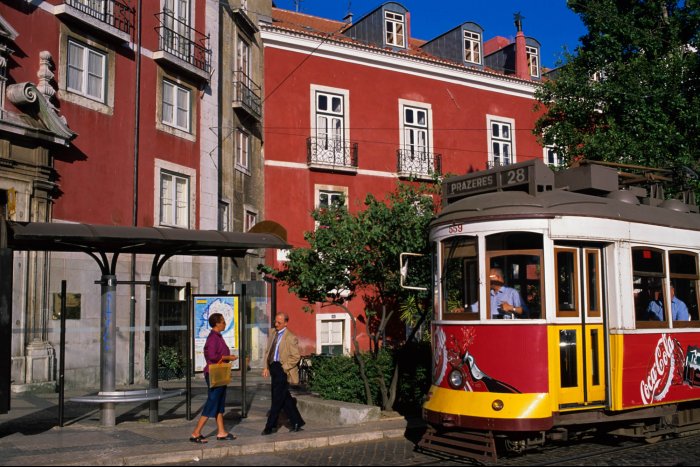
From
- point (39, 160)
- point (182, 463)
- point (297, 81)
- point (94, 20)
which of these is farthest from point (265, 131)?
point (182, 463)

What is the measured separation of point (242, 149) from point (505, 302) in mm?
16137

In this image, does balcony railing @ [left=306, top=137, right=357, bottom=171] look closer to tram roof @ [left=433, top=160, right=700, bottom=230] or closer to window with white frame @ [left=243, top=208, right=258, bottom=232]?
window with white frame @ [left=243, top=208, right=258, bottom=232]

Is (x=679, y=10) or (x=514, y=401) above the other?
(x=679, y=10)

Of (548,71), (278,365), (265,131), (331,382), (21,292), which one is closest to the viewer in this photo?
(278,365)

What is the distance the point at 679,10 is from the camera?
21.4 metres

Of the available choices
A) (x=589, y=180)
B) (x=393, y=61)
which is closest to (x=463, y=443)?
(x=589, y=180)

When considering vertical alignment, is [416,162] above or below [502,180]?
above

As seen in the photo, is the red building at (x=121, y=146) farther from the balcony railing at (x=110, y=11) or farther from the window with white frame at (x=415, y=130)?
the window with white frame at (x=415, y=130)

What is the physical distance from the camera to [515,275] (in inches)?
368

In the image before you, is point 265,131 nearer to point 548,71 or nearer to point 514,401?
point 548,71

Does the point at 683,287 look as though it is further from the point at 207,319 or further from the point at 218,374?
the point at 207,319

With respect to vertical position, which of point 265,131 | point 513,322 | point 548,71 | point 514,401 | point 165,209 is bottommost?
point 514,401

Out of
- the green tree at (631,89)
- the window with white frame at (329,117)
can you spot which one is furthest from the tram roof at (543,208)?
the window with white frame at (329,117)

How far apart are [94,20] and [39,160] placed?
3.81m
